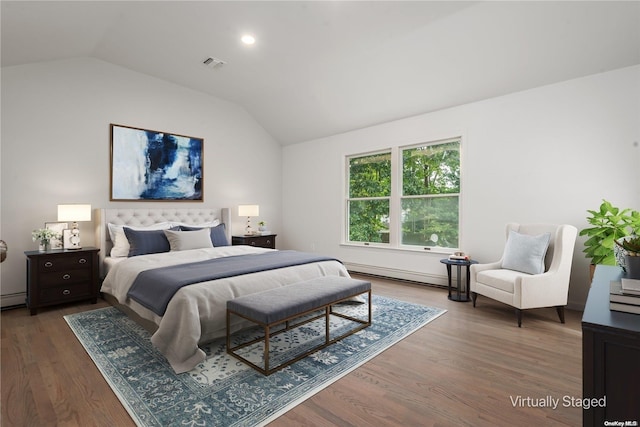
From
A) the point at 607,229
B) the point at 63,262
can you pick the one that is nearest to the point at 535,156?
the point at 607,229

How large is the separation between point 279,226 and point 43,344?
445cm

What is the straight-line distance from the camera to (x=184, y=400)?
1924mm

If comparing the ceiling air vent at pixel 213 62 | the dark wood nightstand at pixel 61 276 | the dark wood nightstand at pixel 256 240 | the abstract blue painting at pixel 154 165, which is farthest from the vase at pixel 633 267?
the abstract blue painting at pixel 154 165

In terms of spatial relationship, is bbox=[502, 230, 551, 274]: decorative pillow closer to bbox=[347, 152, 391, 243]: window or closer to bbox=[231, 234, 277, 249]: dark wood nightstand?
bbox=[347, 152, 391, 243]: window

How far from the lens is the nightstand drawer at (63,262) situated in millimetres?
3558

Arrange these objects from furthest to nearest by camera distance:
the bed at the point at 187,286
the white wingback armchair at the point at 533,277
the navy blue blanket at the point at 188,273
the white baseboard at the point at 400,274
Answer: the white baseboard at the point at 400,274
the white wingback armchair at the point at 533,277
the navy blue blanket at the point at 188,273
the bed at the point at 187,286

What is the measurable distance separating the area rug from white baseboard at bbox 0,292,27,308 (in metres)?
1.09

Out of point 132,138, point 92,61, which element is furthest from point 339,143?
point 92,61

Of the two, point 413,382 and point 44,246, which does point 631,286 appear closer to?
point 413,382

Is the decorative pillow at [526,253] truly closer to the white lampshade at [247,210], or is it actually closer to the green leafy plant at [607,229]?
the green leafy plant at [607,229]

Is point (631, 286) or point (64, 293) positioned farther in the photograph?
point (64, 293)

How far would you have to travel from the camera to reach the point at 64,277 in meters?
3.69

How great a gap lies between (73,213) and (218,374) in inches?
117

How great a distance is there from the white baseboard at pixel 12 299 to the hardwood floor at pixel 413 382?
27.8 inches
